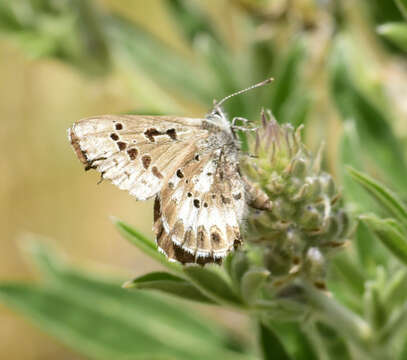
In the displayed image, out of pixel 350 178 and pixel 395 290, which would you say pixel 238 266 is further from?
pixel 350 178

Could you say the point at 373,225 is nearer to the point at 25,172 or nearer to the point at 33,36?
the point at 33,36

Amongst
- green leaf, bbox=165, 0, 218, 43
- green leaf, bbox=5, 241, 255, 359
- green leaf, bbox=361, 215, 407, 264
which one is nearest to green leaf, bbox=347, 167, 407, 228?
green leaf, bbox=361, 215, 407, 264

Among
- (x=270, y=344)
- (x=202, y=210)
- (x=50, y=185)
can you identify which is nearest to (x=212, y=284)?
(x=202, y=210)

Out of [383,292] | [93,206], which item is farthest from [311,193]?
[93,206]

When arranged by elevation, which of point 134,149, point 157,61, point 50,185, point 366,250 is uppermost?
point 50,185

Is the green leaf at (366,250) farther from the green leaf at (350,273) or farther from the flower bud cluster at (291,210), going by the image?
the flower bud cluster at (291,210)

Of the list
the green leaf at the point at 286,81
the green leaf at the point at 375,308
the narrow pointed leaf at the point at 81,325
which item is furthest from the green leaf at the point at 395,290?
the narrow pointed leaf at the point at 81,325
